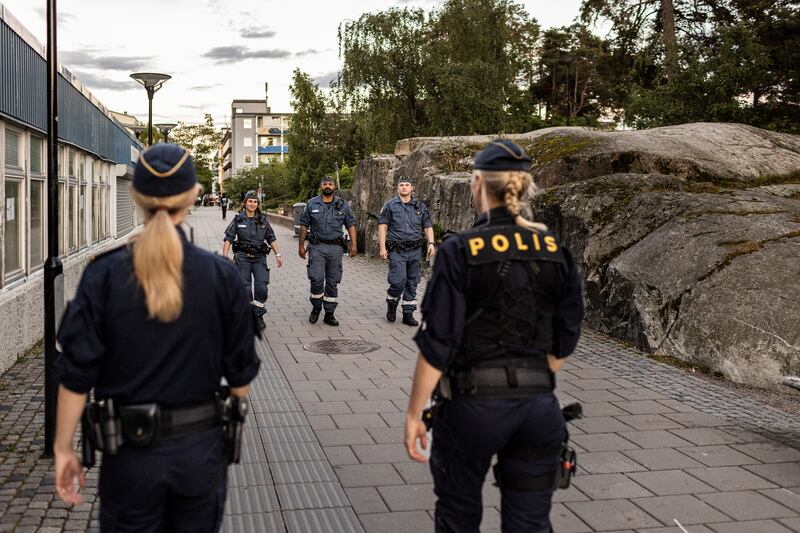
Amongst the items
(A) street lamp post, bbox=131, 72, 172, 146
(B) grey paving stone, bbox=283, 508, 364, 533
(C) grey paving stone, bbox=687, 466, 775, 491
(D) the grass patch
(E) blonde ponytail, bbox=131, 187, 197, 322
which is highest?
(A) street lamp post, bbox=131, 72, 172, 146

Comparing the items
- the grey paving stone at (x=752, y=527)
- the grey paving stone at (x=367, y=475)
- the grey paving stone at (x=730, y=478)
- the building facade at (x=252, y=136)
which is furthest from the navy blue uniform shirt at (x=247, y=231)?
the building facade at (x=252, y=136)

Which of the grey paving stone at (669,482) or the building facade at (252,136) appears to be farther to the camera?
the building facade at (252,136)

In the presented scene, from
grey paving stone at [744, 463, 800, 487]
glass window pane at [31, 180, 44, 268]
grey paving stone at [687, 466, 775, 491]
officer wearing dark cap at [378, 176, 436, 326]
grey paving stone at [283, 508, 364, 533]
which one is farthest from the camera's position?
officer wearing dark cap at [378, 176, 436, 326]

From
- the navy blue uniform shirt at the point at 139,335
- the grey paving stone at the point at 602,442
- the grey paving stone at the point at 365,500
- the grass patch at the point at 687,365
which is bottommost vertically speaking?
the grey paving stone at the point at 365,500

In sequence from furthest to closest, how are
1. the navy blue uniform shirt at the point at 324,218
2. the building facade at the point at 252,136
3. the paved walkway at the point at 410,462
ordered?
1. the building facade at the point at 252,136
2. the navy blue uniform shirt at the point at 324,218
3. the paved walkway at the point at 410,462

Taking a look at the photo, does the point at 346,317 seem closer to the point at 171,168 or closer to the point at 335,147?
the point at 171,168

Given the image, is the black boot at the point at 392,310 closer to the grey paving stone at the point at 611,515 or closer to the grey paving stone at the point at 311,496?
the grey paving stone at the point at 311,496

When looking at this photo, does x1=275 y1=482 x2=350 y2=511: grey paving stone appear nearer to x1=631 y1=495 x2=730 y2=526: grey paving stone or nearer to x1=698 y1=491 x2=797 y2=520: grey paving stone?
x1=631 y1=495 x2=730 y2=526: grey paving stone

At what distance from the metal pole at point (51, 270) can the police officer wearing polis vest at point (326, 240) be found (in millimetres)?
5454

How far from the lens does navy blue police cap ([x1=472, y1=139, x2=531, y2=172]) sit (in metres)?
3.18

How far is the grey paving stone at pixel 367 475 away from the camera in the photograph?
5168 millimetres

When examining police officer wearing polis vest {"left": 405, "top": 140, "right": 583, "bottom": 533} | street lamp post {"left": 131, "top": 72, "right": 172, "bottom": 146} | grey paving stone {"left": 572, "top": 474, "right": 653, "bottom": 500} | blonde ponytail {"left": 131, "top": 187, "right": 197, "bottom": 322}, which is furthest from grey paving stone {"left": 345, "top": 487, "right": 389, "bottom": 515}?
street lamp post {"left": 131, "top": 72, "right": 172, "bottom": 146}

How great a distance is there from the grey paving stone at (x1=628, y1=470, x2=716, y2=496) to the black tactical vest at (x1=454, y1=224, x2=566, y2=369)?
2413mm

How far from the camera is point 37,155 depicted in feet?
36.8
